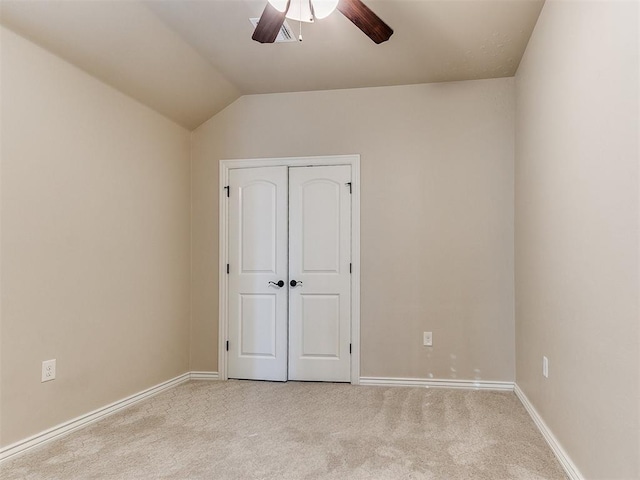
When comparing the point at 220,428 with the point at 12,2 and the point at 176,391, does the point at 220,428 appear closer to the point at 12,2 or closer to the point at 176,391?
the point at 176,391

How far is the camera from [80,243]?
2926mm

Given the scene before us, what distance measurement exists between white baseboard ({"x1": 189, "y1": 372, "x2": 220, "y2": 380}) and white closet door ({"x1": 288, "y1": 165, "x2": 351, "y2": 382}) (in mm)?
712

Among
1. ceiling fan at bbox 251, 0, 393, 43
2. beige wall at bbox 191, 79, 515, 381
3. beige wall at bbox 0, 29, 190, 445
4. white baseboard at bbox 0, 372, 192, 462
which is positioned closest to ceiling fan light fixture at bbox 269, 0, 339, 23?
ceiling fan at bbox 251, 0, 393, 43

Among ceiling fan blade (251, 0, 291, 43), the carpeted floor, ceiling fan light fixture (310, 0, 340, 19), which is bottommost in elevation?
the carpeted floor

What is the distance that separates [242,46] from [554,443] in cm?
322

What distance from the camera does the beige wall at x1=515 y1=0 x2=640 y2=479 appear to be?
1.62m

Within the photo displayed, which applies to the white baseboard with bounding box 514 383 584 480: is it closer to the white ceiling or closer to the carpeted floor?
the carpeted floor

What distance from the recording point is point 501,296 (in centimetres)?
374

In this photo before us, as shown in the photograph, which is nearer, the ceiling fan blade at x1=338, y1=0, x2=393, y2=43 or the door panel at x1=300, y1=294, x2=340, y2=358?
the ceiling fan blade at x1=338, y1=0, x2=393, y2=43

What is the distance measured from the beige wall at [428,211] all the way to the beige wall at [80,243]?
4.18 ft

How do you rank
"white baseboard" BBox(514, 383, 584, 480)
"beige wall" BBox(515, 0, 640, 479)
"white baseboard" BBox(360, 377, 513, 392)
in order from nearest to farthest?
1. "beige wall" BBox(515, 0, 640, 479)
2. "white baseboard" BBox(514, 383, 584, 480)
3. "white baseboard" BBox(360, 377, 513, 392)

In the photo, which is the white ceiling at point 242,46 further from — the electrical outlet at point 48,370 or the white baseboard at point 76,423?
the white baseboard at point 76,423

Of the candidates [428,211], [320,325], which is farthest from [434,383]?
[428,211]

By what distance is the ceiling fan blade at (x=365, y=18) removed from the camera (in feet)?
7.17
